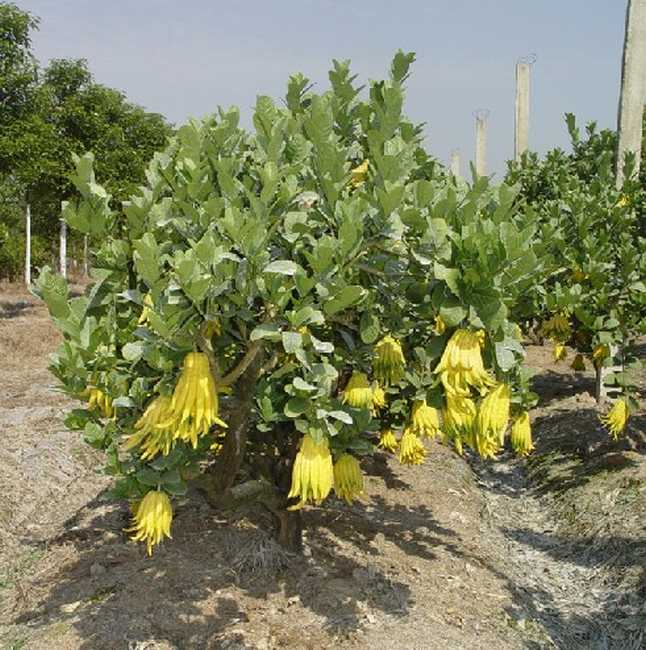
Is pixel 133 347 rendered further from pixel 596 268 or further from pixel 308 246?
pixel 596 268

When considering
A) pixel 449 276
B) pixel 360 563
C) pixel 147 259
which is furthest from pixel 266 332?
pixel 360 563

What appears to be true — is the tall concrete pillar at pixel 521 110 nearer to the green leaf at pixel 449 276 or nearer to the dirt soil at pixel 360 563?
the dirt soil at pixel 360 563

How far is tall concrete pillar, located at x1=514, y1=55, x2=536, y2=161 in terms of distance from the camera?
998cm

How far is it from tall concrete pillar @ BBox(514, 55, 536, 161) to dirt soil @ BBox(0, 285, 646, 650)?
15.9 ft

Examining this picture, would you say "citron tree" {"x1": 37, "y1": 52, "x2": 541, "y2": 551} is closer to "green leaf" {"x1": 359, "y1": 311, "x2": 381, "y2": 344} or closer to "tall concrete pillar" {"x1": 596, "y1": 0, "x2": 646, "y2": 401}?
"green leaf" {"x1": 359, "y1": 311, "x2": 381, "y2": 344}

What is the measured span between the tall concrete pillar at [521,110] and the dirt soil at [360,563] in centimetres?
483

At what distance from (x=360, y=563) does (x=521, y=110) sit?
7.79 meters

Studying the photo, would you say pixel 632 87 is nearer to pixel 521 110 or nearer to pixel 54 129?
pixel 521 110

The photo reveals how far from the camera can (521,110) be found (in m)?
10.1

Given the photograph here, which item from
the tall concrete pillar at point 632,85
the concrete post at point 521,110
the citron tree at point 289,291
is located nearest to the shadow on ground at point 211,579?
the citron tree at point 289,291

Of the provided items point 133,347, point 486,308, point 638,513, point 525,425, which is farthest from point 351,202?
point 638,513

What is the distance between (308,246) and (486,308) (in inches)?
→ 26.2

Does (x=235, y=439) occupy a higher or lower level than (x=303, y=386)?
lower

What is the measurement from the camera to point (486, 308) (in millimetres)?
1953
